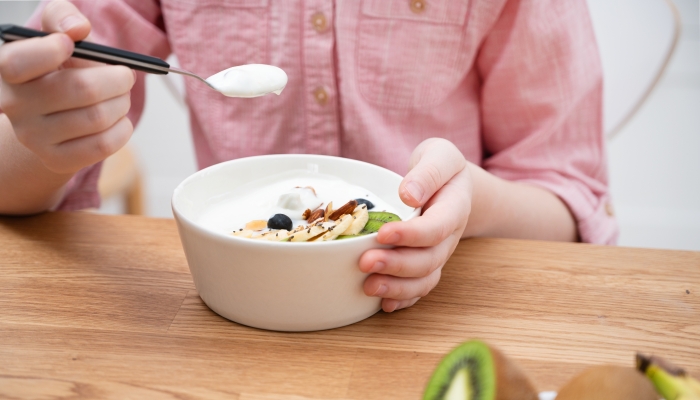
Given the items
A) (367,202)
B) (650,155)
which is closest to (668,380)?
(367,202)

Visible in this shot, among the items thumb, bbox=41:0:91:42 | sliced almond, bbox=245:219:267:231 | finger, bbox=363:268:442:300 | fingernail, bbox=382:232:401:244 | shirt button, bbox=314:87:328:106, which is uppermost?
thumb, bbox=41:0:91:42

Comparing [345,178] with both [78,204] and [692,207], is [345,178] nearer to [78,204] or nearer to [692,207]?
[78,204]

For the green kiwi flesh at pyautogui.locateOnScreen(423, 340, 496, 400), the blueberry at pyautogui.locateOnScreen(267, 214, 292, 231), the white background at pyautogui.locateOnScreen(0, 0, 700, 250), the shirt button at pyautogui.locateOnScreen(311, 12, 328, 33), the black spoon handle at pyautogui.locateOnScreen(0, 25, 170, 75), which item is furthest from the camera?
the white background at pyautogui.locateOnScreen(0, 0, 700, 250)

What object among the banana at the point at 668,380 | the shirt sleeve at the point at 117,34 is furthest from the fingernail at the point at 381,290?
the shirt sleeve at the point at 117,34

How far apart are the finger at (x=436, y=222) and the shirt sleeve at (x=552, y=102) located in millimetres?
362

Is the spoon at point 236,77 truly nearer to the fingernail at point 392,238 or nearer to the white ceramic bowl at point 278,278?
the white ceramic bowl at point 278,278

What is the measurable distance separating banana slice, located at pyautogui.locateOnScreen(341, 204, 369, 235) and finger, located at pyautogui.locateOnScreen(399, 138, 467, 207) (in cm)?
4

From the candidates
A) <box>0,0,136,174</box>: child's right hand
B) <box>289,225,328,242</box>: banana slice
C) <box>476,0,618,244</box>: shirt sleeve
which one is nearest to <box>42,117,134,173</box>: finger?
<box>0,0,136,174</box>: child's right hand

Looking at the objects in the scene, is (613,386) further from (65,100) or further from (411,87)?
(411,87)

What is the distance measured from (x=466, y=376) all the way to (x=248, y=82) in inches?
15.0

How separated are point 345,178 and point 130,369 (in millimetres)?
326

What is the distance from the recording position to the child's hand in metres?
0.54

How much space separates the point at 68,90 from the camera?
56cm

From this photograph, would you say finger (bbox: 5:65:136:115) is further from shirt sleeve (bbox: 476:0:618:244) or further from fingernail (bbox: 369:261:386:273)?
shirt sleeve (bbox: 476:0:618:244)
